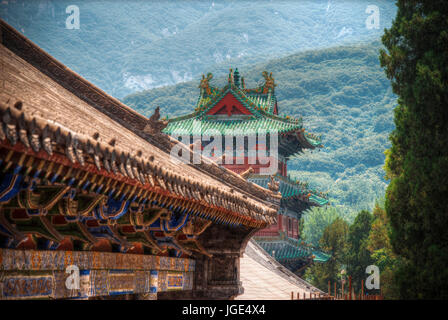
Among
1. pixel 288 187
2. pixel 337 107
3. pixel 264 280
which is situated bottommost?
pixel 264 280

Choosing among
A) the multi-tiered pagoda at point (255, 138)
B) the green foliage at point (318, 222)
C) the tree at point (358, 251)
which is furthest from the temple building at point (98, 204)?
the green foliage at point (318, 222)

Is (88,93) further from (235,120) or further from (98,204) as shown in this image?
(235,120)

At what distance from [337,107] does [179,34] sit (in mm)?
51180

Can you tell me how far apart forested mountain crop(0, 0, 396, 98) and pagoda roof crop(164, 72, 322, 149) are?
78.5 meters

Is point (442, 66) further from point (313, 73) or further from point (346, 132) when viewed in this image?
point (313, 73)

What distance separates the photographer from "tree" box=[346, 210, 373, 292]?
27.2 meters

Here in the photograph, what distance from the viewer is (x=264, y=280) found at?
1434cm

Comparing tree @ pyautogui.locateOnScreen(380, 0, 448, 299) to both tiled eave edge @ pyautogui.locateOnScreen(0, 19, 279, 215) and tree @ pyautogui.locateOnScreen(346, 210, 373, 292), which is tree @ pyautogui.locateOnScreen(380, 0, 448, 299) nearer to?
tiled eave edge @ pyautogui.locateOnScreen(0, 19, 279, 215)

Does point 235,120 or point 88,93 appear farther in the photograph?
point 235,120

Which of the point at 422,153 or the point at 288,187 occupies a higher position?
the point at 288,187

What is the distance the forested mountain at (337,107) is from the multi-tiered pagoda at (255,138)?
49.0 metres

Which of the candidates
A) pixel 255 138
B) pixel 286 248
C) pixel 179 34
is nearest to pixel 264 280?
pixel 286 248

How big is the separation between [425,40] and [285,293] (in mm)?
6791
